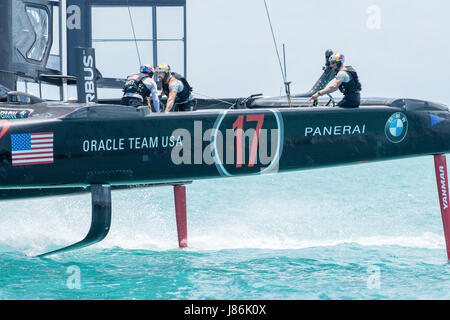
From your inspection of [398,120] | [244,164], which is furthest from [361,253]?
[244,164]

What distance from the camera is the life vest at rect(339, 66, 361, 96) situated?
Result: 6.22 meters

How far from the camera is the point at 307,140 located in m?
5.92

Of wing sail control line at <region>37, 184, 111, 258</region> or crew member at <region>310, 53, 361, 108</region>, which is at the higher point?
crew member at <region>310, 53, 361, 108</region>

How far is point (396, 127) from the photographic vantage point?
628cm

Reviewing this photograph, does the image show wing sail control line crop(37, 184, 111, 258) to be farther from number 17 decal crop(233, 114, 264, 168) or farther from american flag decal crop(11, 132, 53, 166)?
number 17 decal crop(233, 114, 264, 168)

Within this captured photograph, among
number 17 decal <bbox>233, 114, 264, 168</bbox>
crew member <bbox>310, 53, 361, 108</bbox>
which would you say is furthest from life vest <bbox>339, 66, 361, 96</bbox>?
number 17 decal <bbox>233, 114, 264, 168</bbox>

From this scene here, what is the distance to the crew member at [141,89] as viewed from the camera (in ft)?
20.6

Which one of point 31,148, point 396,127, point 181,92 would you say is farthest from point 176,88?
point 396,127

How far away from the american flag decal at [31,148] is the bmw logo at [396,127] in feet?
10.3

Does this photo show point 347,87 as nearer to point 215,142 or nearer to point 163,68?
point 215,142

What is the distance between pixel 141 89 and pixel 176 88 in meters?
0.35

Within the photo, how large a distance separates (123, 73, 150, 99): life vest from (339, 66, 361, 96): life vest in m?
1.92

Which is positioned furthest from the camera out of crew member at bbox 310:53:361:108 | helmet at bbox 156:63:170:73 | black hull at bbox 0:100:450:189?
helmet at bbox 156:63:170:73
